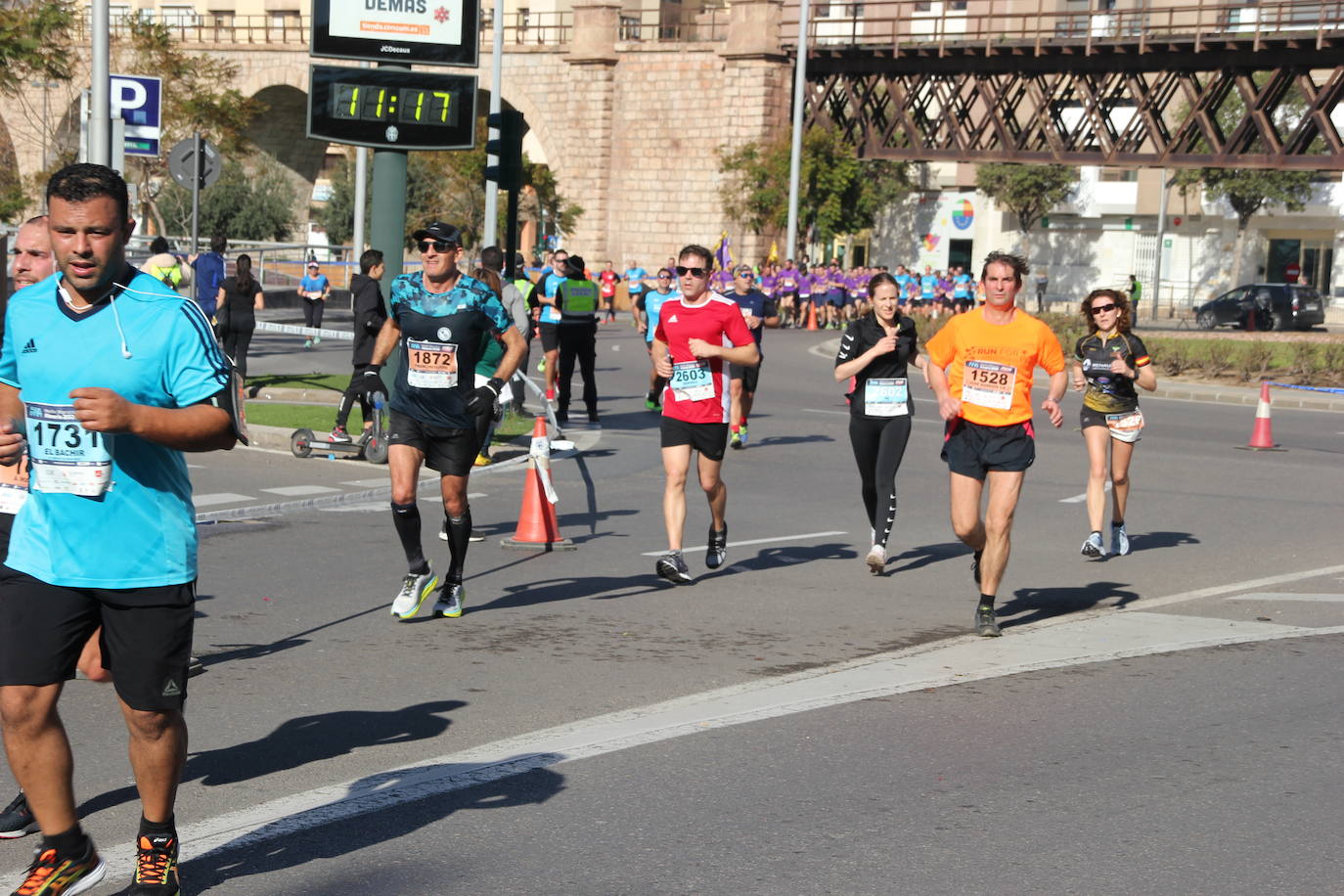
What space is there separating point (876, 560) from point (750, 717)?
403cm

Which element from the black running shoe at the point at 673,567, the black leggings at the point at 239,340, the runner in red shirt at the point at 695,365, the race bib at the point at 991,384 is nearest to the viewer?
the race bib at the point at 991,384

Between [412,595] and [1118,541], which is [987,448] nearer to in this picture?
[412,595]

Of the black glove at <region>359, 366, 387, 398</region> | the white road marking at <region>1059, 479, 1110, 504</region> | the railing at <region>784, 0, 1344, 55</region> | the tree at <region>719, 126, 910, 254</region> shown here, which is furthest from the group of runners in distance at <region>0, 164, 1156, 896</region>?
the tree at <region>719, 126, 910, 254</region>

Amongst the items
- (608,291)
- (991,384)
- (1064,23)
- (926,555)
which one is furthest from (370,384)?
(1064,23)

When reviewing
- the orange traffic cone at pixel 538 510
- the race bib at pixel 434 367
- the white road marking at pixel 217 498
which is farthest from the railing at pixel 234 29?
the race bib at pixel 434 367

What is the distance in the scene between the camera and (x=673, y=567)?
32.2ft

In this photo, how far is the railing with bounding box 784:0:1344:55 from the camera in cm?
4522

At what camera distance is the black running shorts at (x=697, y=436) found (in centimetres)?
1018

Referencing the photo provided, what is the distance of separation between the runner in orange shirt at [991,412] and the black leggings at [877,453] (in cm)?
178

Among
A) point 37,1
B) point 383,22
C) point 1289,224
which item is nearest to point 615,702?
point 383,22

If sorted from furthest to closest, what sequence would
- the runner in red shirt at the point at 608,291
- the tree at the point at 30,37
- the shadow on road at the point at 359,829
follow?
the runner in red shirt at the point at 608,291 → the tree at the point at 30,37 → the shadow on road at the point at 359,829

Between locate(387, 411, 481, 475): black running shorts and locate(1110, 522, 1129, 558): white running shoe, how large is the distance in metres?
5.06

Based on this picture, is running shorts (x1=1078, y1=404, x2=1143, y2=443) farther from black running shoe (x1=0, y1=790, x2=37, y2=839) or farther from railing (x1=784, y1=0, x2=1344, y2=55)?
railing (x1=784, y1=0, x2=1344, y2=55)

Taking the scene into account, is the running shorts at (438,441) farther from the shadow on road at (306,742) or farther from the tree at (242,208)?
the tree at (242,208)
